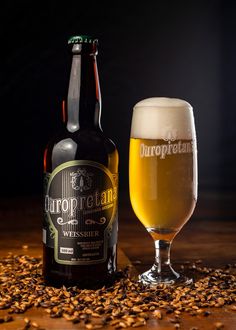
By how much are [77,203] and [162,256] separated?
1.01 ft

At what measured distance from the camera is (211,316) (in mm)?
1386

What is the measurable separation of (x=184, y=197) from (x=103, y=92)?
178 cm

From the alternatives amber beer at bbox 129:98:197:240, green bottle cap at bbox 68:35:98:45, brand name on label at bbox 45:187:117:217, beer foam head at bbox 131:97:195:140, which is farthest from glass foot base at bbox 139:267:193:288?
green bottle cap at bbox 68:35:98:45

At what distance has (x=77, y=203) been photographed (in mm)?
1513

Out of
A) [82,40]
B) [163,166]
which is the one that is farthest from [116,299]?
[82,40]

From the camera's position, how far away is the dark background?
3232 millimetres

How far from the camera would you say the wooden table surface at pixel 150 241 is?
1352 millimetres

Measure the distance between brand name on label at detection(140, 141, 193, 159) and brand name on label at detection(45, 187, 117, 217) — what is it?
0.41ft

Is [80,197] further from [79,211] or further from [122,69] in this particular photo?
[122,69]

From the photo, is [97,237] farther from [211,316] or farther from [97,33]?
[97,33]

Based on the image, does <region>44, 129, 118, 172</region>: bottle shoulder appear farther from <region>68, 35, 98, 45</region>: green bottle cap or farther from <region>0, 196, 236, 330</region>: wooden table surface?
<region>0, 196, 236, 330</region>: wooden table surface

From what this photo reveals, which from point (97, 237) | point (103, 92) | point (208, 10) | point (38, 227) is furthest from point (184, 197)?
point (208, 10)

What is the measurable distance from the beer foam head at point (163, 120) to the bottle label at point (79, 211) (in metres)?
0.14

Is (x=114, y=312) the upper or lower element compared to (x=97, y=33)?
lower
